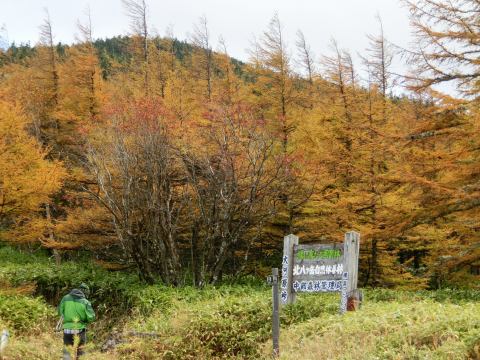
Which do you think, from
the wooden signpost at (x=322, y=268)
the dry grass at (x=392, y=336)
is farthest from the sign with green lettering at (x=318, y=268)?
the dry grass at (x=392, y=336)

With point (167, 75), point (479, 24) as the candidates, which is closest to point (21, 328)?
point (479, 24)

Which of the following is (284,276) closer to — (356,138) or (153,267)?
(153,267)

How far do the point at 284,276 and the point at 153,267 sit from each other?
19.5ft

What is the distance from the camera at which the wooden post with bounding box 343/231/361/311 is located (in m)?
8.55

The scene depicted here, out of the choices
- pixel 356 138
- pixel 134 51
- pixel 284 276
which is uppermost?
pixel 134 51

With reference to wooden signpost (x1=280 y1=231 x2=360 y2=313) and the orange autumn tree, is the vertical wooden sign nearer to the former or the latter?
wooden signpost (x1=280 y1=231 x2=360 y2=313)

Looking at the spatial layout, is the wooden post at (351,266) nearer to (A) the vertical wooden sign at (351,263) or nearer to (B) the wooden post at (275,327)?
(A) the vertical wooden sign at (351,263)

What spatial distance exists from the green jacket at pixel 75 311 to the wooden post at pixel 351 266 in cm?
445

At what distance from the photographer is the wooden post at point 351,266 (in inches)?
337

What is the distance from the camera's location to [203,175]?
47.3ft

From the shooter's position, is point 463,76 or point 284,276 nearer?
point 284,276

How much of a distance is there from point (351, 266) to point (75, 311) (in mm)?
4781

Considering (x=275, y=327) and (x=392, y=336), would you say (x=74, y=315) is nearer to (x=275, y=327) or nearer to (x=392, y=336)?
(x=275, y=327)

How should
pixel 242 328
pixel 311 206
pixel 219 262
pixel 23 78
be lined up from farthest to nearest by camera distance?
pixel 23 78 < pixel 311 206 < pixel 219 262 < pixel 242 328
